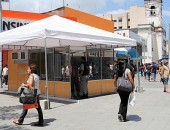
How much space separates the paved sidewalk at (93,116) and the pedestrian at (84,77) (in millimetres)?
1746

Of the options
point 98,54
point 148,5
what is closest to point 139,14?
point 148,5

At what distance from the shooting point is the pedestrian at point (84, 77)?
14.8 metres

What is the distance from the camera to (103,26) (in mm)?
42719

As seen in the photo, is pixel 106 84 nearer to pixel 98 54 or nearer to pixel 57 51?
pixel 98 54

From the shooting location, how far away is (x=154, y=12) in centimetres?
11062

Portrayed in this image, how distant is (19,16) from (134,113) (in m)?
22.1

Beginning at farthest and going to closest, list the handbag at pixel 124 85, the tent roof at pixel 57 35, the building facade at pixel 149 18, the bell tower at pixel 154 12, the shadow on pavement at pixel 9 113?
the bell tower at pixel 154 12
the building facade at pixel 149 18
the tent roof at pixel 57 35
the shadow on pavement at pixel 9 113
the handbag at pixel 124 85

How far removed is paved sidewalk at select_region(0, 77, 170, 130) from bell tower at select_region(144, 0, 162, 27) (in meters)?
99.6

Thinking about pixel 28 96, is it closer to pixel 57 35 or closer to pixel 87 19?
pixel 57 35

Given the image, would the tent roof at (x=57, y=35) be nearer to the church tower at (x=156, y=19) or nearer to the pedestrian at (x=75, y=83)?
the pedestrian at (x=75, y=83)

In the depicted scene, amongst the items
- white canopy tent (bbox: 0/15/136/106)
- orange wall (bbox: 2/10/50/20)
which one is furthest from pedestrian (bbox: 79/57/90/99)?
orange wall (bbox: 2/10/50/20)

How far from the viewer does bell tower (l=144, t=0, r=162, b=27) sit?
4306 inches

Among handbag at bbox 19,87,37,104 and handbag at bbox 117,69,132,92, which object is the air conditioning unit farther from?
handbag at bbox 117,69,132,92

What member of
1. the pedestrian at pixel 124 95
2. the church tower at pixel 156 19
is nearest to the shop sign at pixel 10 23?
the pedestrian at pixel 124 95
